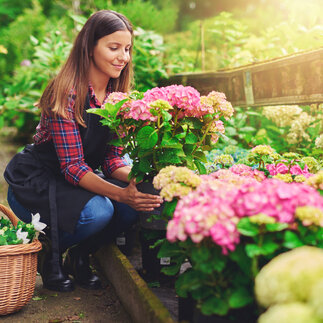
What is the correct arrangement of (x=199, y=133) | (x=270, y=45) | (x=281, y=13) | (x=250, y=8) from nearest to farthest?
(x=199, y=133) < (x=270, y=45) < (x=281, y=13) < (x=250, y=8)

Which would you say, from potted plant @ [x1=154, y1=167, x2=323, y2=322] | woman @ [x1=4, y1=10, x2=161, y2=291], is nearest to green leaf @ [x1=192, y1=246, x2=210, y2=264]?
potted plant @ [x1=154, y1=167, x2=323, y2=322]

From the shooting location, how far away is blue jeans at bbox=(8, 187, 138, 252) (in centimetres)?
245

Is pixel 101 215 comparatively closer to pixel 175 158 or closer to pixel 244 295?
pixel 175 158

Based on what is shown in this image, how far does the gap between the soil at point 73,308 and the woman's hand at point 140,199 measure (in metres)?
0.57

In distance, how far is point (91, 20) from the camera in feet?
8.22

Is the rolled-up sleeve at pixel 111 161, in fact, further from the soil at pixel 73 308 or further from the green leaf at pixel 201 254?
the green leaf at pixel 201 254

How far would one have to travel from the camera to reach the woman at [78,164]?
2.42 metres

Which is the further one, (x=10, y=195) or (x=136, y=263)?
(x=136, y=263)

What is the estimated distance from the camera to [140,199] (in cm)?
217

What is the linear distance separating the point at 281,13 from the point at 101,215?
6147 millimetres

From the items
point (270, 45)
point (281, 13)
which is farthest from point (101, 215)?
point (281, 13)

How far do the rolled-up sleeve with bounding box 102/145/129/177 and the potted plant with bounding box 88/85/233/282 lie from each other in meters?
0.49

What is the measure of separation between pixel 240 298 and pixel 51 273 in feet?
5.00

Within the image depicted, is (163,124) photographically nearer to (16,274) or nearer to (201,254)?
(201,254)
